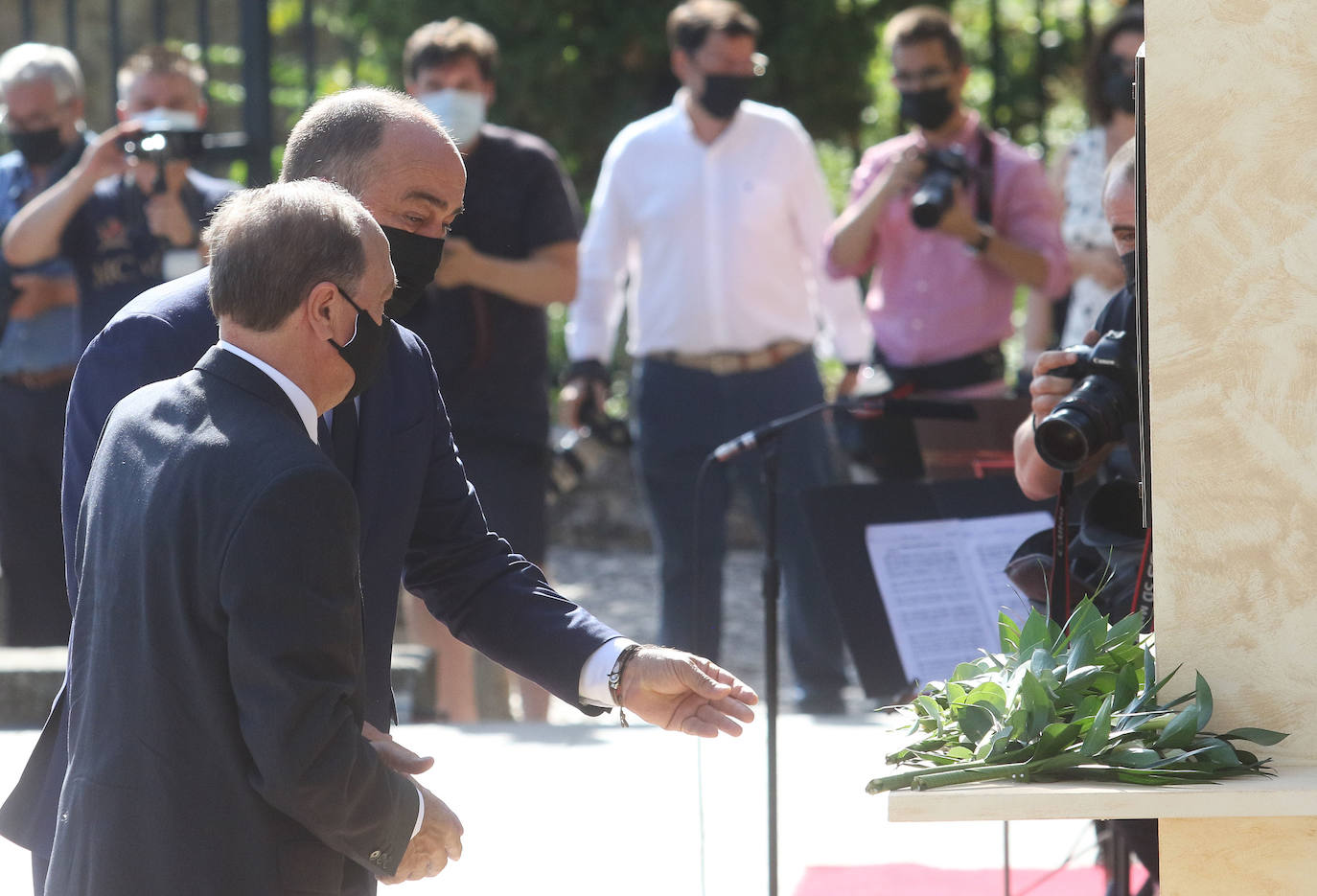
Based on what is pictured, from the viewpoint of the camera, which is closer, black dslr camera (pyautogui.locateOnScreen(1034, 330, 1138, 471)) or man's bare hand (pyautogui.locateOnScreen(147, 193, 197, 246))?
black dslr camera (pyautogui.locateOnScreen(1034, 330, 1138, 471))

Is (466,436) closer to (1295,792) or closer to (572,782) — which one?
(572,782)

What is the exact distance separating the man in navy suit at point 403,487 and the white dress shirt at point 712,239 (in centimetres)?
277

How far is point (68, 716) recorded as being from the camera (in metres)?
2.33

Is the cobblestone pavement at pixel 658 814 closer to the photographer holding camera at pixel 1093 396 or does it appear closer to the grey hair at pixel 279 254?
the photographer holding camera at pixel 1093 396

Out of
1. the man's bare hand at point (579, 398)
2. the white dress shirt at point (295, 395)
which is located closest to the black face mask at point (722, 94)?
the man's bare hand at point (579, 398)

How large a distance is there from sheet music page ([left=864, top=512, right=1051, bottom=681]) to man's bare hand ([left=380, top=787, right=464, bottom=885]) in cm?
143

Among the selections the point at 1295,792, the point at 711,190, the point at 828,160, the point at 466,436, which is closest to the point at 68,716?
the point at 1295,792

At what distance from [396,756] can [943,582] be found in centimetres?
158

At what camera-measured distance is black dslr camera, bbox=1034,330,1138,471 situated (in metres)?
2.74

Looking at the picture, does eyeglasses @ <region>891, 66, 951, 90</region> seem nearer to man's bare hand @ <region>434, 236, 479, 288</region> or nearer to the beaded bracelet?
man's bare hand @ <region>434, 236, 479, 288</region>

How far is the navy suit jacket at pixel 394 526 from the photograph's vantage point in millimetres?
2527

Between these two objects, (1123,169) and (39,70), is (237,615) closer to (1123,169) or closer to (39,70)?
(1123,169)

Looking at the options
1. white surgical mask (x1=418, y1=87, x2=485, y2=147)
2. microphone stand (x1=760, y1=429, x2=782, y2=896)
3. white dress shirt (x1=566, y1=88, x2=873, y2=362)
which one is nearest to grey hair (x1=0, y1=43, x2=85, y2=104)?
white surgical mask (x1=418, y1=87, x2=485, y2=147)

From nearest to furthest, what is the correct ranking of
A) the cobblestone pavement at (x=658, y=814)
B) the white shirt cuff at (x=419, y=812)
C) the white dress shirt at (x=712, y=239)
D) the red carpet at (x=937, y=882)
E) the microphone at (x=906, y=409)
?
the white shirt cuff at (x=419, y=812) → the microphone at (x=906, y=409) → the red carpet at (x=937, y=882) → the cobblestone pavement at (x=658, y=814) → the white dress shirt at (x=712, y=239)
